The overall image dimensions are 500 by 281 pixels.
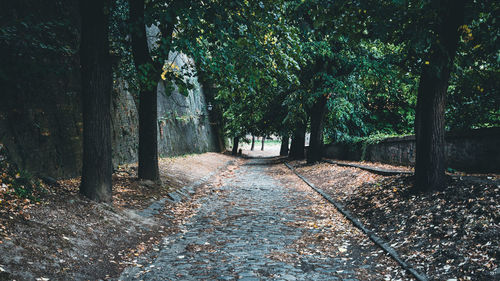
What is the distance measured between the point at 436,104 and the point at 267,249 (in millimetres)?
4583

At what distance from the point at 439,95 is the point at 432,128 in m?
0.69

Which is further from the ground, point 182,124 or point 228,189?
point 182,124

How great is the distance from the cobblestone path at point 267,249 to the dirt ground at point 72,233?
417mm

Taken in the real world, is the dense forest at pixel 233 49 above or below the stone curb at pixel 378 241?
above

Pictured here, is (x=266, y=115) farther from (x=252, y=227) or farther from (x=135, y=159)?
(x=252, y=227)

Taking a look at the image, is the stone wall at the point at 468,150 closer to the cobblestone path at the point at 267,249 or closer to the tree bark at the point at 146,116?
the cobblestone path at the point at 267,249

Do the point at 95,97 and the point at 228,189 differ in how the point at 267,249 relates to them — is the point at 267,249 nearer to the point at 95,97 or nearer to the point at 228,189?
the point at 95,97

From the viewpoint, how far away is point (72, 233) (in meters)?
4.98

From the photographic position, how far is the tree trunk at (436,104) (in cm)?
643

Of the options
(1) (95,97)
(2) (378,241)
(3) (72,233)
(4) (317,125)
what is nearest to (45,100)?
(1) (95,97)

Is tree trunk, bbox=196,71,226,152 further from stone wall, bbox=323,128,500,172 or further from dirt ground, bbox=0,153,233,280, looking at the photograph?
dirt ground, bbox=0,153,233,280

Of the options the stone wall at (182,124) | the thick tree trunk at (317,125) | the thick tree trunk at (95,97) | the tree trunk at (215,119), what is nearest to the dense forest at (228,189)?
the thick tree trunk at (95,97)

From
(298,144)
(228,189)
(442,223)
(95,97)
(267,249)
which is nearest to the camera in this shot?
(442,223)

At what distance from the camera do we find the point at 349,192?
9.72 metres
